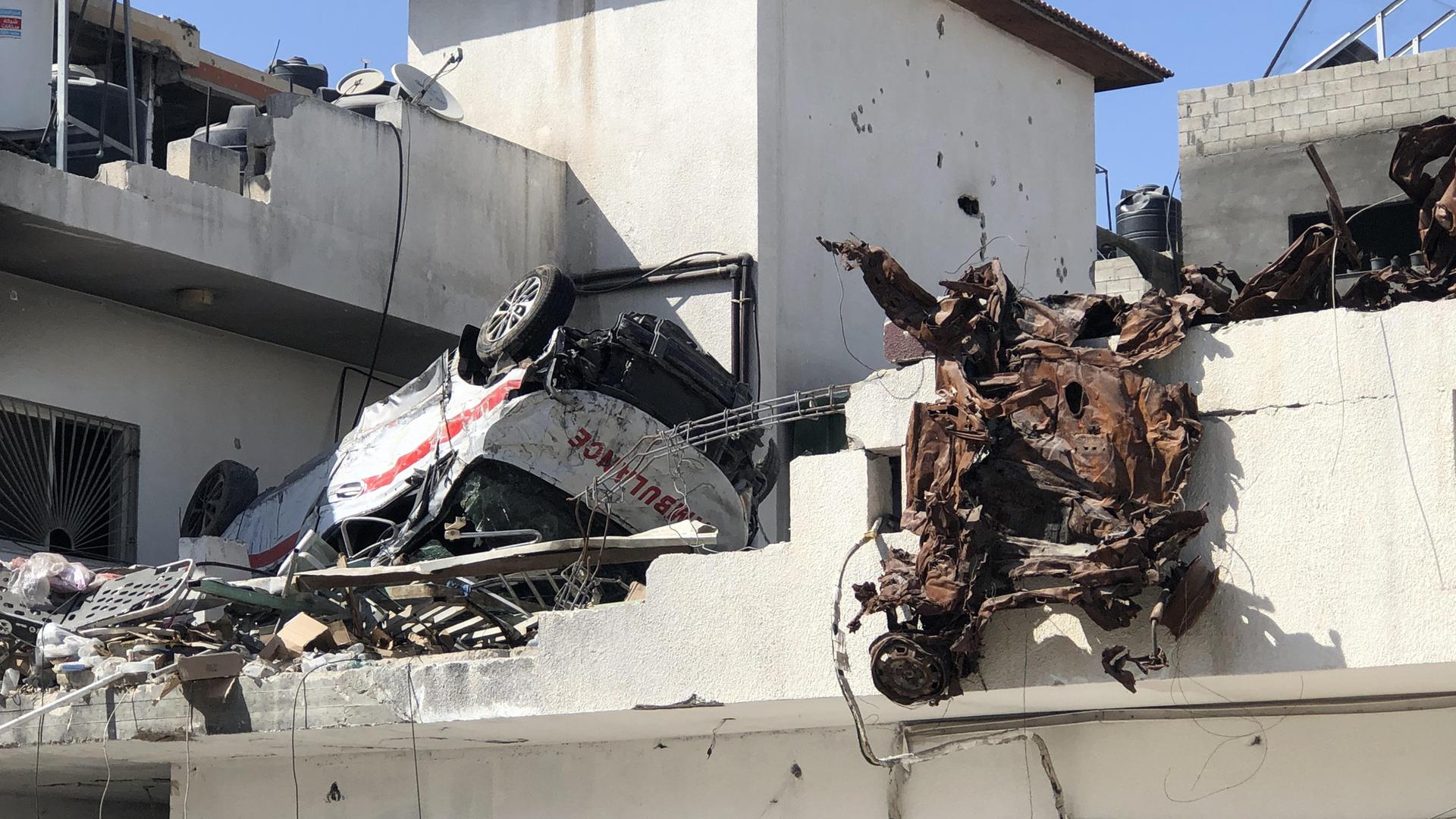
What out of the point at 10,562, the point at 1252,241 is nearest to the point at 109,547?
the point at 10,562

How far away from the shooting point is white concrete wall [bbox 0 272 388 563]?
16328mm

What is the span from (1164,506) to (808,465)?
6.53 feet

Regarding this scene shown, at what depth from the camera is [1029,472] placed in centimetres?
831

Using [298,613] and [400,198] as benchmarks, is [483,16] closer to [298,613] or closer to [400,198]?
[400,198]

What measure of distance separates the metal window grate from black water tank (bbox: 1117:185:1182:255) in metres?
14.3

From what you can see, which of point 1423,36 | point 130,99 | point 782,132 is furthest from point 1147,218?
point 130,99

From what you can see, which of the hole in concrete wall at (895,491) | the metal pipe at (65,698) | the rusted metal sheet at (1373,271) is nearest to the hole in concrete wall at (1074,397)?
the rusted metal sheet at (1373,271)

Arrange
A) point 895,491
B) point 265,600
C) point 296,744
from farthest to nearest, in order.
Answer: point 296,744, point 265,600, point 895,491

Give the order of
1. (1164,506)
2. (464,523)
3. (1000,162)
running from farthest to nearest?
(1000,162) < (464,523) < (1164,506)

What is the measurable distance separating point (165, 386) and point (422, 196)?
2967mm

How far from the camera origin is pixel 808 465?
917 cm

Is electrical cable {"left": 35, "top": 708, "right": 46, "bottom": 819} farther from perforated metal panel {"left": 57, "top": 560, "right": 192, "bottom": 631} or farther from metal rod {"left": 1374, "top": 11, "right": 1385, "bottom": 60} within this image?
metal rod {"left": 1374, "top": 11, "right": 1385, "bottom": 60}

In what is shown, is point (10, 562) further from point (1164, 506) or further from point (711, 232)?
point (1164, 506)

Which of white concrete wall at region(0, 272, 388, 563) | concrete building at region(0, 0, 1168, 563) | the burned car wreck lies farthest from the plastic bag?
white concrete wall at region(0, 272, 388, 563)
